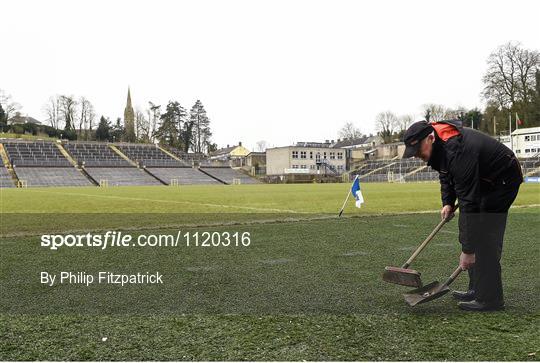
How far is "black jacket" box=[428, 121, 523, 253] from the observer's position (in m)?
4.15

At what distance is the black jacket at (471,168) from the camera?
13.6 feet

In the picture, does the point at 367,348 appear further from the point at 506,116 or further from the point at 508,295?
the point at 506,116

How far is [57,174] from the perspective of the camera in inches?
2832

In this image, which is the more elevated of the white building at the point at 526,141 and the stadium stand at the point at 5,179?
the white building at the point at 526,141

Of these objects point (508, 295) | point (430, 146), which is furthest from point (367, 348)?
point (508, 295)

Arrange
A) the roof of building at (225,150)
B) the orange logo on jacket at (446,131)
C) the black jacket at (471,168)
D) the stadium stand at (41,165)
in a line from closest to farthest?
the black jacket at (471,168)
the orange logo on jacket at (446,131)
the stadium stand at (41,165)
the roof of building at (225,150)

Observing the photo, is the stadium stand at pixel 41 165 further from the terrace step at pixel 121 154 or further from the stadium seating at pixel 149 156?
the stadium seating at pixel 149 156

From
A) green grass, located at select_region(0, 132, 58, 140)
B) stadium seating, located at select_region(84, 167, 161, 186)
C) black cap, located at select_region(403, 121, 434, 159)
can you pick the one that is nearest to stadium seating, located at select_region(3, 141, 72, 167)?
stadium seating, located at select_region(84, 167, 161, 186)

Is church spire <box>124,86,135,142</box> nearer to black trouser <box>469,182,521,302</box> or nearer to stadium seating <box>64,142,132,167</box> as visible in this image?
stadium seating <box>64,142,132,167</box>

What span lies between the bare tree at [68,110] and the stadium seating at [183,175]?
154 ft

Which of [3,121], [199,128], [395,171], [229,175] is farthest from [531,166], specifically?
[3,121]

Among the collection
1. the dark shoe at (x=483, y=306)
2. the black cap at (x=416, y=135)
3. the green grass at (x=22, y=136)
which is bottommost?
the dark shoe at (x=483, y=306)

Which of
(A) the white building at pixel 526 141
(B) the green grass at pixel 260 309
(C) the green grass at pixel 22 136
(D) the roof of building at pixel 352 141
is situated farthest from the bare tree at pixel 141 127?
(B) the green grass at pixel 260 309

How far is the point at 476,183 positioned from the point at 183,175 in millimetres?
78070
